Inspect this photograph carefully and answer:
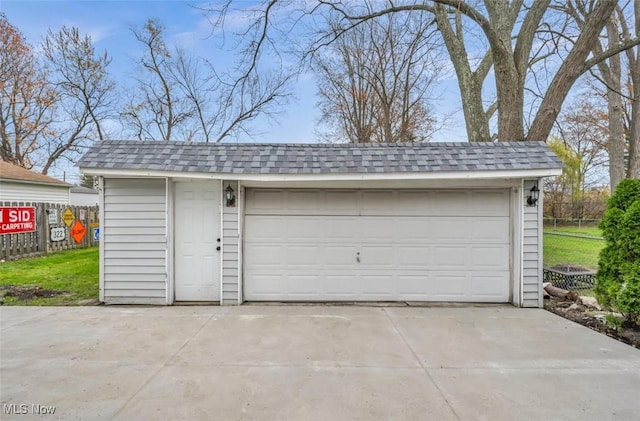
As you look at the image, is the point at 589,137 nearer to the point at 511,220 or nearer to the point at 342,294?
the point at 511,220

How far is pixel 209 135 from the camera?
17734 mm

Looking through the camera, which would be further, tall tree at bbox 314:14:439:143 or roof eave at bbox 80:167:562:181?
tall tree at bbox 314:14:439:143

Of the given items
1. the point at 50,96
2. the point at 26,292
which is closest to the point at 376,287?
the point at 26,292

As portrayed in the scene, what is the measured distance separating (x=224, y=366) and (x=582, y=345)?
13.1ft

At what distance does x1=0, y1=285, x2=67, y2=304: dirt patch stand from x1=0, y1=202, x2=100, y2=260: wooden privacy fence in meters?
3.53

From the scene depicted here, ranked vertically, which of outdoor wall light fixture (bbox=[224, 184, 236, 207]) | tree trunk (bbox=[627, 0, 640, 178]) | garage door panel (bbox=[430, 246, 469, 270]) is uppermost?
tree trunk (bbox=[627, 0, 640, 178])

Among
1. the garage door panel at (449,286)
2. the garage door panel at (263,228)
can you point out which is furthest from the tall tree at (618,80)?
the garage door panel at (263,228)

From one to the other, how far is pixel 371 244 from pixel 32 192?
1527 centimetres

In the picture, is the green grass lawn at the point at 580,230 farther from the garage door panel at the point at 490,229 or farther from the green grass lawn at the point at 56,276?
the green grass lawn at the point at 56,276

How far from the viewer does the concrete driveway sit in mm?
2584

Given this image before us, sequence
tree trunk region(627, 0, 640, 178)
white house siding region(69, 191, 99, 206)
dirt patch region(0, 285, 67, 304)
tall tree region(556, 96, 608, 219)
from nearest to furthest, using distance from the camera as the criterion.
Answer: dirt patch region(0, 285, 67, 304) < tree trunk region(627, 0, 640, 178) < white house siding region(69, 191, 99, 206) < tall tree region(556, 96, 608, 219)

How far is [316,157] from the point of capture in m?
5.46

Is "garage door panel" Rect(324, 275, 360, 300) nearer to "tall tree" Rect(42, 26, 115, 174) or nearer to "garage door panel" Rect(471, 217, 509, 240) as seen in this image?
"garage door panel" Rect(471, 217, 509, 240)

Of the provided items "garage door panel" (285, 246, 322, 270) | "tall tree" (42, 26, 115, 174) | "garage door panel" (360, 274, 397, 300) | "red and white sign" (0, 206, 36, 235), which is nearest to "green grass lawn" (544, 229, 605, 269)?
"garage door panel" (360, 274, 397, 300)
